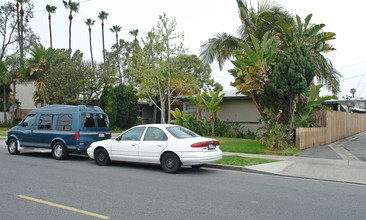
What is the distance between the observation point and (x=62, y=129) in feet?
39.7

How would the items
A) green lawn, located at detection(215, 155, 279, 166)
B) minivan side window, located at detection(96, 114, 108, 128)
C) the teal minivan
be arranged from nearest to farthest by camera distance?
green lawn, located at detection(215, 155, 279, 166) → the teal minivan → minivan side window, located at detection(96, 114, 108, 128)

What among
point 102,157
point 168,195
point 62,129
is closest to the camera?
point 168,195

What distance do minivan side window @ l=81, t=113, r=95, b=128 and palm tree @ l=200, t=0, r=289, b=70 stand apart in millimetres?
7231

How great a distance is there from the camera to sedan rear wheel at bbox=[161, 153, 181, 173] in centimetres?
916

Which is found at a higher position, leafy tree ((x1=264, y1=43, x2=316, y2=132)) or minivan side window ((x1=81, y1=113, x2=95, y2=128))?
leafy tree ((x1=264, y1=43, x2=316, y2=132))

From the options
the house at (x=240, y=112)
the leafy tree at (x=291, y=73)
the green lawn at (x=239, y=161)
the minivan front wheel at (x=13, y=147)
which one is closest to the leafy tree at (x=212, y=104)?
the house at (x=240, y=112)

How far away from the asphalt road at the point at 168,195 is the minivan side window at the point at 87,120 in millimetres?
2520

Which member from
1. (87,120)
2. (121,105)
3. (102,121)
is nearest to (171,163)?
(87,120)

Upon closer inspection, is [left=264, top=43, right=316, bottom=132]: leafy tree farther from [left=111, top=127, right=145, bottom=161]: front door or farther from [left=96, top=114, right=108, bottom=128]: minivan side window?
[left=96, top=114, right=108, bottom=128]: minivan side window

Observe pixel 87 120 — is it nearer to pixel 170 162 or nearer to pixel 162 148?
pixel 162 148

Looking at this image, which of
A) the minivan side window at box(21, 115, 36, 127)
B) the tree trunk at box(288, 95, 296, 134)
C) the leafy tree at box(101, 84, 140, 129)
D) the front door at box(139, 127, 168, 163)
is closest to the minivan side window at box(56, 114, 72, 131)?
the minivan side window at box(21, 115, 36, 127)

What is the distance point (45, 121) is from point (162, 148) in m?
6.01

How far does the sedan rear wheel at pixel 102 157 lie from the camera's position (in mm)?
10609

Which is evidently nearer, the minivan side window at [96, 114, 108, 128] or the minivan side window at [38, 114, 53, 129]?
the minivan side window at [38, 114, 53, 129]
